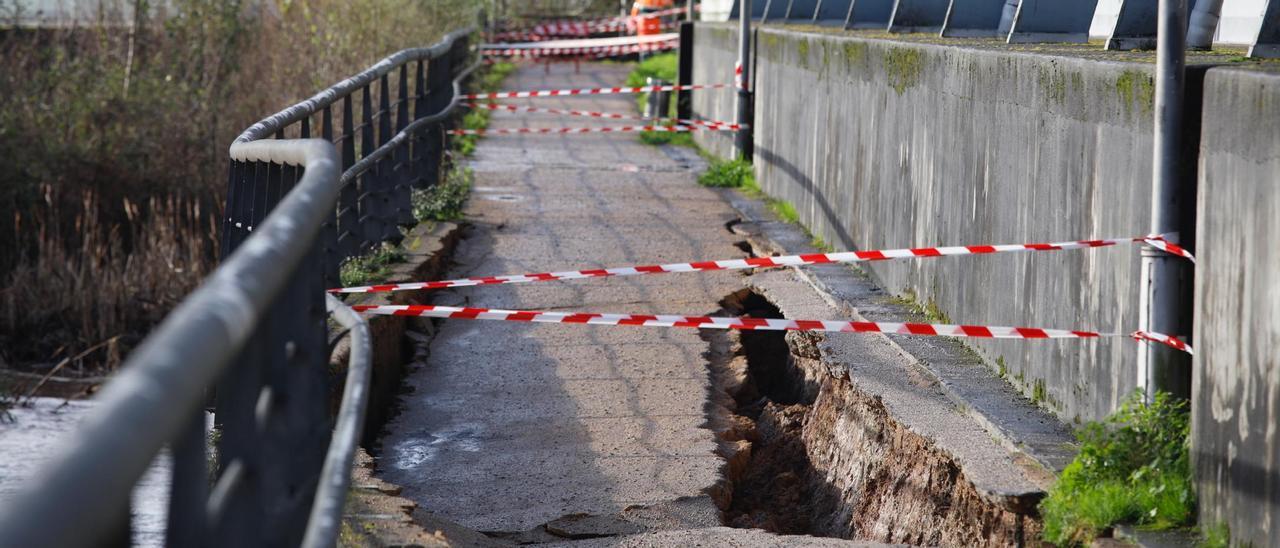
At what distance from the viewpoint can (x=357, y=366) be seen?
122 inches

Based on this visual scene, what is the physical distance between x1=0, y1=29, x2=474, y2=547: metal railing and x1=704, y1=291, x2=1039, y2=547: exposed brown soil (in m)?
2.06

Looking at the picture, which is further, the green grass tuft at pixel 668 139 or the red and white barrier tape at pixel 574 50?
the red and white barrier tape at pixel 574 50

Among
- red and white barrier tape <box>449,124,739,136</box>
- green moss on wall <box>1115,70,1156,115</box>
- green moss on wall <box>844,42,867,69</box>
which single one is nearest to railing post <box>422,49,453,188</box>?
red and white barrier tape <box>449,124,739,136</box>

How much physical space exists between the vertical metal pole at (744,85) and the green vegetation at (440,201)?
2.80 metres

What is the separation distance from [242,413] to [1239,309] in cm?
284

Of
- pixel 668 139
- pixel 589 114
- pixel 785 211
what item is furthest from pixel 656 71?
pixel 785 211

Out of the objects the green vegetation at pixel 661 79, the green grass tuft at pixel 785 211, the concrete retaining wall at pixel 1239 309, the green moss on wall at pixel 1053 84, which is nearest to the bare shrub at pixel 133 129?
the green vegetation at pixel 661 79

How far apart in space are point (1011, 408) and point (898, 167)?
2.81 meters

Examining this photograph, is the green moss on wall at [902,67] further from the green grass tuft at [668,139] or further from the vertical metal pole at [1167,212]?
the green grass tuft at [668,139]

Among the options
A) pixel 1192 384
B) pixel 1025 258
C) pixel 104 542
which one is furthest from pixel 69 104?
pixel 104 542

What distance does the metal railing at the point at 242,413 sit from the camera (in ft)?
3.64

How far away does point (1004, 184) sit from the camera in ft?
21.1

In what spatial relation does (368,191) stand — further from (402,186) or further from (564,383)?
(564,383)

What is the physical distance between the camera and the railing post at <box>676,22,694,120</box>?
1944cm
